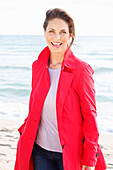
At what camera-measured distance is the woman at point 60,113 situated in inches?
78.2

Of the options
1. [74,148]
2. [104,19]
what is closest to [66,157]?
[74,148]

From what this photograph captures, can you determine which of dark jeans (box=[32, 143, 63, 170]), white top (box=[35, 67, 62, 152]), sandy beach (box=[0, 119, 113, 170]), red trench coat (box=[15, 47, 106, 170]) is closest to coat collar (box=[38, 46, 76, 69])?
red trench coat (box=[15, 47, 106, 170])

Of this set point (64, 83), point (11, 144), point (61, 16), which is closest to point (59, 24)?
point (61, 16)

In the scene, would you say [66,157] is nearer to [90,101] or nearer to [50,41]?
[90,101]

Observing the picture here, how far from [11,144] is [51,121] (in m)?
3.29

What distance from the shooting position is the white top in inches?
83.3

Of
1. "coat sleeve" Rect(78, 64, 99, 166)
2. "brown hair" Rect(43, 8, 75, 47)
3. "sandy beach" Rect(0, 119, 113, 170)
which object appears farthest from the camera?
"sandy beach" Rect(0, 119, 113, 170)

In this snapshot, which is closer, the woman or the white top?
the woman

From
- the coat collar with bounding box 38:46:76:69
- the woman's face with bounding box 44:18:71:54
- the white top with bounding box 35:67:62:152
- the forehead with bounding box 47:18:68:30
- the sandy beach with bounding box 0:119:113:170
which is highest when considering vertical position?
the forehead with bounding box 47:18:68:30

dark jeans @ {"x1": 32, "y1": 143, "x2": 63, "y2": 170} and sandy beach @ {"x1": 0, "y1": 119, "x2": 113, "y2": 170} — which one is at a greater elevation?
dark jeans @ {"x1": 32, "y1": 143, "x2": 63, "y2": 170}

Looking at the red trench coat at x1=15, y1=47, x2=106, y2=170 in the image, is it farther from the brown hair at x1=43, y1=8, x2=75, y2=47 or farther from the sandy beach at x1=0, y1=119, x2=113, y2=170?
the sandy beach at x1=0, y1=119, x2=113, y2=170

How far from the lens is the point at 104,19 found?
4419cm

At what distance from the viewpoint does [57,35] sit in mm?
2115

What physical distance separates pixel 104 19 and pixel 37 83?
144 feet
